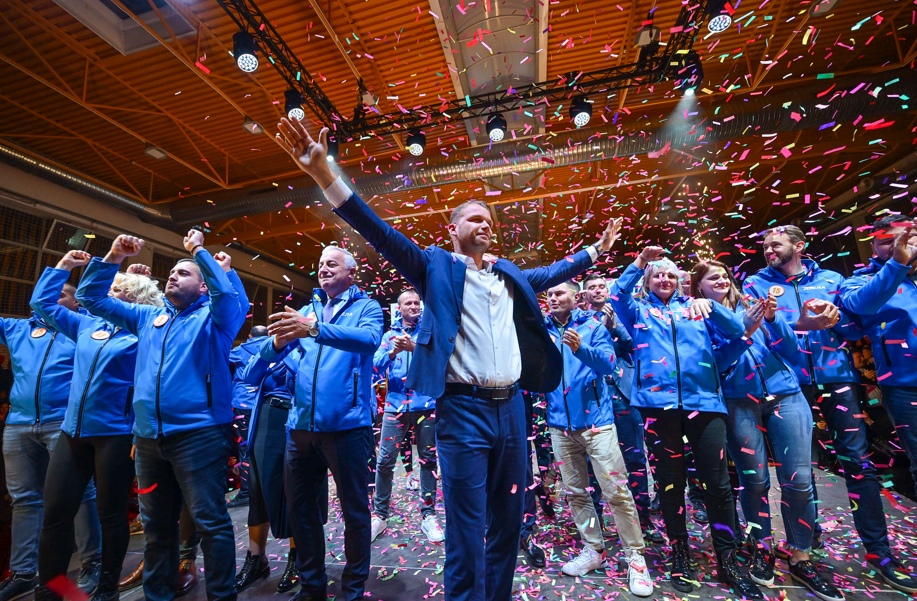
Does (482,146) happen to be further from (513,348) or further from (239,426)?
(513,348)

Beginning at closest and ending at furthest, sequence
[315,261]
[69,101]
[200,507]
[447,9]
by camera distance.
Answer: [200,507], [447,9], [69,101], [315,261]

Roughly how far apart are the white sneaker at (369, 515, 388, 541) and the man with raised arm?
1492 mm

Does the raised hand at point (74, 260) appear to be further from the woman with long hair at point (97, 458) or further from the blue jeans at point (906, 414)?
the blue jeans at point (906, 414)

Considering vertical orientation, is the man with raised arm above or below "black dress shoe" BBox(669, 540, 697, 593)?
above

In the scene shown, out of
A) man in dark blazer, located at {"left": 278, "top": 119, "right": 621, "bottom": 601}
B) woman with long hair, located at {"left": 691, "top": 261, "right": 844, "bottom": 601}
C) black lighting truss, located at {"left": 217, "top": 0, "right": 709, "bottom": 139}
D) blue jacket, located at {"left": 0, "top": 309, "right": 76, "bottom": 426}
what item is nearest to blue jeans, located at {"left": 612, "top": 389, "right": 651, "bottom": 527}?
woman with long hair, located at {"left": 691, "top": 261, "right": 844, "bottom": 601}

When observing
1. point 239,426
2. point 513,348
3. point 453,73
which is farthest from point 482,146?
point 513,348

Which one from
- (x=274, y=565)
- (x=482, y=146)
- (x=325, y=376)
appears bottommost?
(x=274, y=565)

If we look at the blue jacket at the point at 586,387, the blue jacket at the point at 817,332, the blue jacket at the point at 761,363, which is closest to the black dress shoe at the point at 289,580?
the blue jacket at the point at 586,387

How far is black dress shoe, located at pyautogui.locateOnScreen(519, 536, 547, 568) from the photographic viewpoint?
282 cm

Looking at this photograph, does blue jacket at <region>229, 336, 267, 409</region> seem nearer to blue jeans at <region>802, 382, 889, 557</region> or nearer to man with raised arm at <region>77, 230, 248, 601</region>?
man with raised arm at <region>77, 230, 248, 601</region>

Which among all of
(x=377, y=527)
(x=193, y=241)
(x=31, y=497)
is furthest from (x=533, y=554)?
(x=31, y=497)

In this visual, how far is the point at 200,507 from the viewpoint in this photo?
2105mm

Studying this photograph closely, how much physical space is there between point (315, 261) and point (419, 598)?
1430 centimetres

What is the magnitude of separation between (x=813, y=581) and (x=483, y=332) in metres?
2.44
